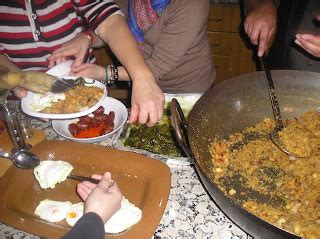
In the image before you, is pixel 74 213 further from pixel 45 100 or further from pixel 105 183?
pixel 45 100

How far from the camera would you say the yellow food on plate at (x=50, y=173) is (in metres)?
1.04

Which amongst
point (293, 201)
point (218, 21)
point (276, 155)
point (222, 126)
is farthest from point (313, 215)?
point (218, 21)

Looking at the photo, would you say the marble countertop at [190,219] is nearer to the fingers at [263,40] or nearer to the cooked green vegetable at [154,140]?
the cooked green vegetable at [154,140]

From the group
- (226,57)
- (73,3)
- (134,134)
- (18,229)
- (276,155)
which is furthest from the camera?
(226,57)

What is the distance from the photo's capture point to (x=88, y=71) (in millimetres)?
1499

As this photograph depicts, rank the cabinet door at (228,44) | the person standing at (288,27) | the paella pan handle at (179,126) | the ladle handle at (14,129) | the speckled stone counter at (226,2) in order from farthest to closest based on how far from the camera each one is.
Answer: the cabinet door at (228,44) < the speckled stone counter at (226,2) < the person standing at (288,27) < the ladle handle at (14,129) < the paella pan handle at (179,126)

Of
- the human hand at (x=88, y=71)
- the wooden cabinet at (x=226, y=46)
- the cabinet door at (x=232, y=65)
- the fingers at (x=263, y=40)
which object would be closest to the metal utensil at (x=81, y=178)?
the human hand at (x=88, y=71)

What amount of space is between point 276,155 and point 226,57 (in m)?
2.21

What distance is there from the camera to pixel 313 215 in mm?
933

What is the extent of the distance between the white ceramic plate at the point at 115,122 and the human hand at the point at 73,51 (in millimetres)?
275

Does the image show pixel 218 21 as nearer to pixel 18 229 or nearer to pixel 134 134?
pixel 134 134

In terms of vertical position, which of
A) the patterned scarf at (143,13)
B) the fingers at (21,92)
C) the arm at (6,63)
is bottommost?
the fingers at (21,92)

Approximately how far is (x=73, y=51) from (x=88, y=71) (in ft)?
0.41

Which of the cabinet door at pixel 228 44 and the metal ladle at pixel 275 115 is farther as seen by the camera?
the cabinet door at pixel 228 44
